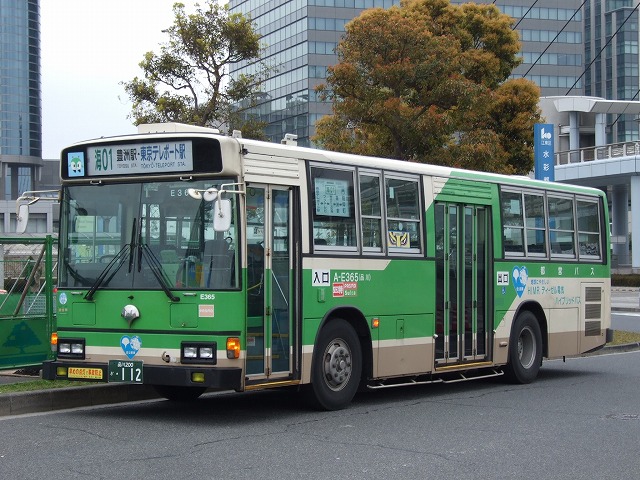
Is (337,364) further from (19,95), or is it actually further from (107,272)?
(19,95)

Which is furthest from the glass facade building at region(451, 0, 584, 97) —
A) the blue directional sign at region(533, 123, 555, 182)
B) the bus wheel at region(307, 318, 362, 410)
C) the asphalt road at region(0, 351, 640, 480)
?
the bus wheel at region(307, 318, 362, 410)

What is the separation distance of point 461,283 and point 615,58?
136470mm

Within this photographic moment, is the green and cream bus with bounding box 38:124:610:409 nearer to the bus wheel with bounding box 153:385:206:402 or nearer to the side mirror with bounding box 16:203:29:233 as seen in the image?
the bus wheel with bounding box 153:385:206:402

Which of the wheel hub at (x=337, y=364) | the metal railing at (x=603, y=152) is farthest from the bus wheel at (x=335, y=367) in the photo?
the metal railing at (x=603, y=152)

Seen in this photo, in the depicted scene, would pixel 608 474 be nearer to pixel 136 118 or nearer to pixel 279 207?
pixel 279 207

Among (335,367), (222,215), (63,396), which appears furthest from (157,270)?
(335,367)

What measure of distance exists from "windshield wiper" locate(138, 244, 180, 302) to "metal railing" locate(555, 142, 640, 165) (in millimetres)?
48033

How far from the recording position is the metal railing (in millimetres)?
55812

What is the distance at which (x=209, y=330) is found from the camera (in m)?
10.6

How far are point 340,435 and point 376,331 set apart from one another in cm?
257

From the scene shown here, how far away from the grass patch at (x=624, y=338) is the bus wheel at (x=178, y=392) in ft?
38.7

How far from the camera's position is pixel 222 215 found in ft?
32.8

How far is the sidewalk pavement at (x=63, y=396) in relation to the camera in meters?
11.2

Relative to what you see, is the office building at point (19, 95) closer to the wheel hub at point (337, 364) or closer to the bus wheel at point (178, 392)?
the bus wheel at point (178, 392)
